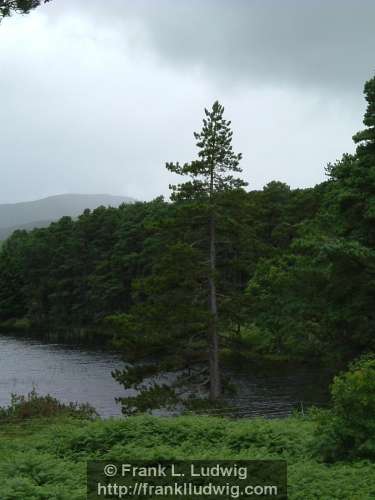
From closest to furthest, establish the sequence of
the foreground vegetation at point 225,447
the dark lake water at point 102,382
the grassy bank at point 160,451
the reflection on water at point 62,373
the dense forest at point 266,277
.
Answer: the grassy bank at point 160,451 → the foreground vegetation at point 225,447 → the dense forest at point 266,277 → the dark lake water at point 102,382 → the reflection on water at point 62,373

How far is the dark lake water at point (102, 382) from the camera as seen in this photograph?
33375 millimetres

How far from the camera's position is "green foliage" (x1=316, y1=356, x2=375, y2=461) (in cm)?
1134

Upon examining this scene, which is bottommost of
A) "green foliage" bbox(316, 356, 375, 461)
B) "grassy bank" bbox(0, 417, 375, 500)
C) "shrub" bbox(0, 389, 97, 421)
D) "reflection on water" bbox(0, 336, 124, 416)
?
"reflection on water" bbox(0, 336, 124, 416)

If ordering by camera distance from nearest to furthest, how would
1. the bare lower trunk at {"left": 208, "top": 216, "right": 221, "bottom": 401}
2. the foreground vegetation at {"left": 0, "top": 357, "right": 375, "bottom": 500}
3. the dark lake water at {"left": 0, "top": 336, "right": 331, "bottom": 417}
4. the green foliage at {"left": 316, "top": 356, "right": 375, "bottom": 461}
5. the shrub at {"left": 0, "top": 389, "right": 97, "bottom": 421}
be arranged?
1. the foreground vegetation at {"left": 0, "top": 357, "right": 375, "bottom": 500}
2. the green foliage at {"left": 316, "top": 356, "right": 375, "bottom": 461}
3. the shrub at {"left": 0, "top": 389, "right": 97, "bottom": 421}
4. the bare lower trunk at {"left": 208, "top": 216, "right": 221, "bottom": 401}
5. the dark lake water at {"left": 0, "top": 336, "right": 331, "bottom": 417}

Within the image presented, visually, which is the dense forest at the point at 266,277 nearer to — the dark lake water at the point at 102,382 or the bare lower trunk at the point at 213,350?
the bare lower trunk at the point at 213,350

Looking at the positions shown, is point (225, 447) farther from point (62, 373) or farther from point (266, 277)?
point (62, 373)

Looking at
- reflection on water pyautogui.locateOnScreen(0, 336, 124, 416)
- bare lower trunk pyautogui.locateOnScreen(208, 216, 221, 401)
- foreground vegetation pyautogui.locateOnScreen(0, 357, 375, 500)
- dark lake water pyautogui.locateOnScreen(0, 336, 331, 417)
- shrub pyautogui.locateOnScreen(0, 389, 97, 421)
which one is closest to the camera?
foreground vegetation pyautogui.locateOnScreen(0, 357, 375, 500)

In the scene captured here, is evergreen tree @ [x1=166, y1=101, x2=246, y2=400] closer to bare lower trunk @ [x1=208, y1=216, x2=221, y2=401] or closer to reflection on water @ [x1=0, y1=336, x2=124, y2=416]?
bare lower trunk @ [x1=208, y1=216, x2=221, y2=401]

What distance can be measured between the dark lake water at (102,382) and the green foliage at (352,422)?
49.2 ft

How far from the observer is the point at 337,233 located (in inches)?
942

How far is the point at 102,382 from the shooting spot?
42.5 meters

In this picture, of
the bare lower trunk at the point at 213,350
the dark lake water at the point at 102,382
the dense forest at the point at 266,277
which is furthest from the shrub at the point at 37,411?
the bare lower trunk at the point at 213,350

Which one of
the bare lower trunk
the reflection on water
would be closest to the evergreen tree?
the bare lower trunk

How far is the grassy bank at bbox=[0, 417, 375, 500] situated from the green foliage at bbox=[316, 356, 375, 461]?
37 centimetres
